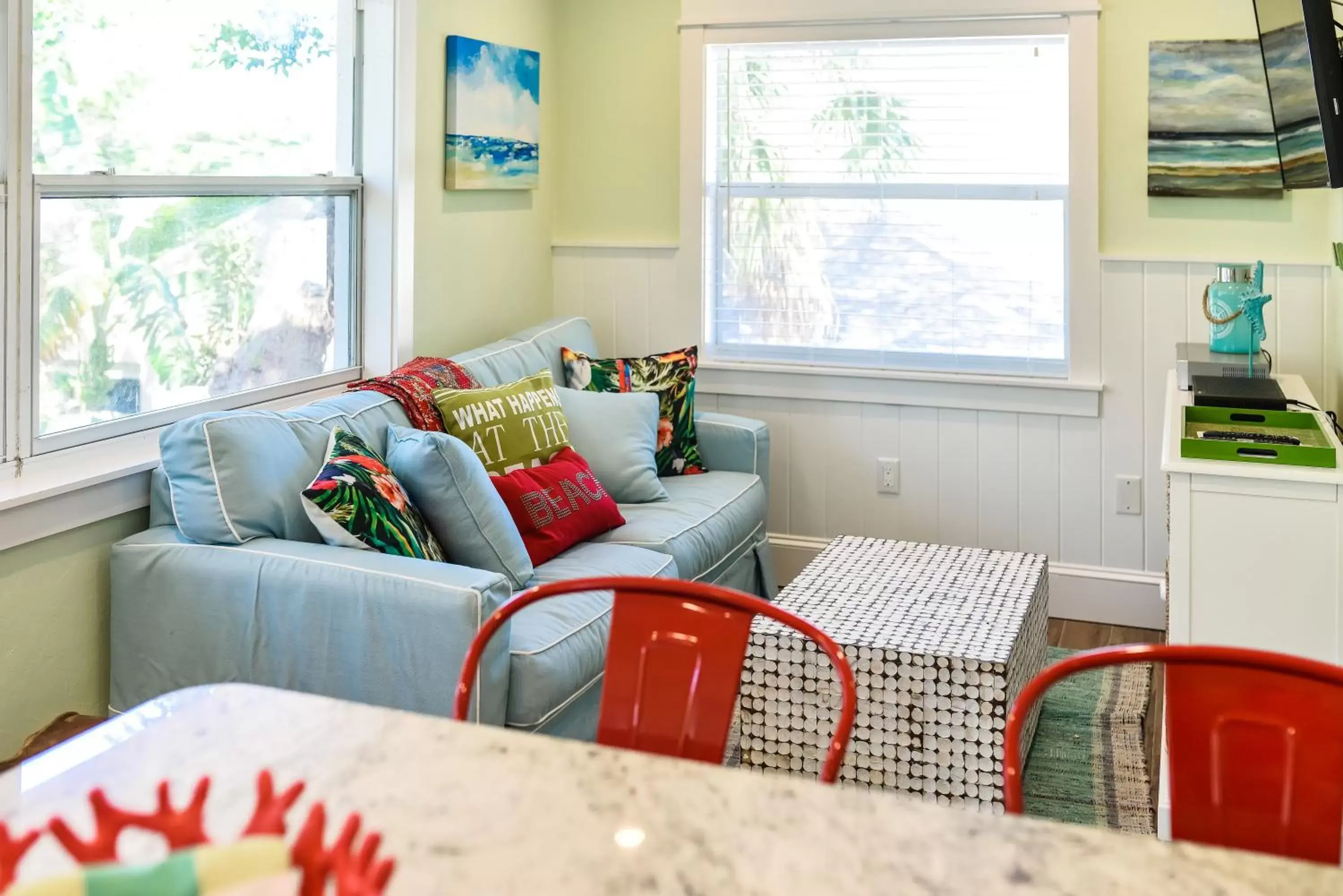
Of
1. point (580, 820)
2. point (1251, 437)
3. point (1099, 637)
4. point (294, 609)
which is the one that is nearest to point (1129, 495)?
point (1099, 637)

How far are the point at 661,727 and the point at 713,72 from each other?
350cm

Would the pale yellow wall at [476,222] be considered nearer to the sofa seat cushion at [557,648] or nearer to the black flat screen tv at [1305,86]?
the sofa seat cushion at [557,648]

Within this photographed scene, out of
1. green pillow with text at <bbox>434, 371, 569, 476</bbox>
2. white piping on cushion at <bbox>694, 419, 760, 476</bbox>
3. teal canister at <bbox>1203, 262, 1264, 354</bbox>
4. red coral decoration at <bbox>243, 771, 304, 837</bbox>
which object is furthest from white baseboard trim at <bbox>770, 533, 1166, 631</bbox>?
red coral decoration at <bbox>243, 771, 304, 837</bbox>

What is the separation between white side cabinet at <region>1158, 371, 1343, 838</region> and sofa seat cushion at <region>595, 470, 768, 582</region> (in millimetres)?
1302

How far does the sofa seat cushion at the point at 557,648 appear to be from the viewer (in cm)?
260

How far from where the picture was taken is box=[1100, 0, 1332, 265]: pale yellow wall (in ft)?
12.9

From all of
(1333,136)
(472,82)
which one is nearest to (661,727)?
(1333,136)

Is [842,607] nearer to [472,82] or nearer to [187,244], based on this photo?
[187,244]

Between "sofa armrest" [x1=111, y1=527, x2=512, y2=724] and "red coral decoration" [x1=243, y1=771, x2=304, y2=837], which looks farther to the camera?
"sofa armrest" [x1=111, y1=527, x2=512, y2=724]

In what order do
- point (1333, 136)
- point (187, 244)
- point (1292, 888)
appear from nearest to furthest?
point (1292, 888) → point (1333, 136) → point (187, 244)

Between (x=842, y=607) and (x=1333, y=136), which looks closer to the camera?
(x=1333, y=136)

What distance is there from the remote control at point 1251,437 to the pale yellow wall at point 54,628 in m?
2.30

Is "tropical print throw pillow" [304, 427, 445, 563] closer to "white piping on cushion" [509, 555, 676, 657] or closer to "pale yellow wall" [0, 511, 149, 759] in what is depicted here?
"white piping on cushion" [509, 555, 676, 657]

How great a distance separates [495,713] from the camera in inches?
100
